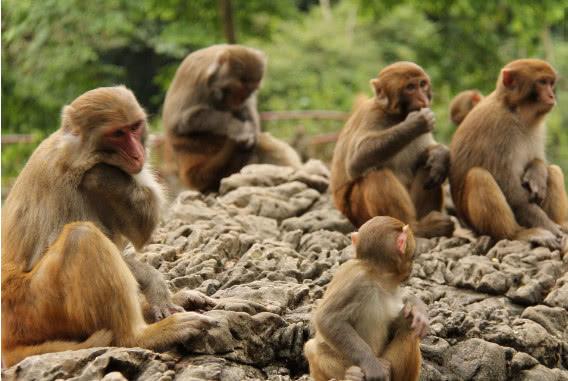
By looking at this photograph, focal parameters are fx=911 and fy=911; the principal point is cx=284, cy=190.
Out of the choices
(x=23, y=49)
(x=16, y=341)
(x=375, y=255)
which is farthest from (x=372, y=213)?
(x=23, y=49)

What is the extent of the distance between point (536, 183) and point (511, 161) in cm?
30

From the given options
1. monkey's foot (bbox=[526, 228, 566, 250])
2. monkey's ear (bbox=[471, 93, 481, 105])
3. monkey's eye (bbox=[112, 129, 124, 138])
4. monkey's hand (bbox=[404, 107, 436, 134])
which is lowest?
monkey's foot (bbox=[526, 228, 566, 250])

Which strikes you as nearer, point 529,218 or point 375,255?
point 375,255

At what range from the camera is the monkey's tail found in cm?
499

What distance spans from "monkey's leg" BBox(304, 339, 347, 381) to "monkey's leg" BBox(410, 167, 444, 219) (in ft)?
11.9

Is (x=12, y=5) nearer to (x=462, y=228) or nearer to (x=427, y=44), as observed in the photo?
(x=427, y=44)

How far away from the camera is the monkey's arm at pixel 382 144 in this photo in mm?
8070

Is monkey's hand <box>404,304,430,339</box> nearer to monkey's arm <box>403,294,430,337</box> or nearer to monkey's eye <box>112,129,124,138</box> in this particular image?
monkey's arm <box>403,294,430,337</box>

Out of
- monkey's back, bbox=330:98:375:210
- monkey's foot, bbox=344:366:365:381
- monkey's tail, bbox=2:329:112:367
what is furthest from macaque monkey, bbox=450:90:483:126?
monkey's tail, bbox=2:329:112:367

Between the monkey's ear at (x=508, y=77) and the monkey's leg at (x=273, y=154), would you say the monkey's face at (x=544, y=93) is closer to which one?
the monkey's ear at (x=508, y=77)

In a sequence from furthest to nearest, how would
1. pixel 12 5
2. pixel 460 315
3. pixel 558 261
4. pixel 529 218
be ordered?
pixel 12 5 < pixel 529 218 < pixel 558 261 < pixel 460 315

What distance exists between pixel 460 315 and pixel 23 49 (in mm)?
11425

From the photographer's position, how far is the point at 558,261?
783cm

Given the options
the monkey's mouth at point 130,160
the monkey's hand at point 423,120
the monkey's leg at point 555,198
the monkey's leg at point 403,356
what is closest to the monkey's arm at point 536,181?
the monkey's leg at point 555,198
